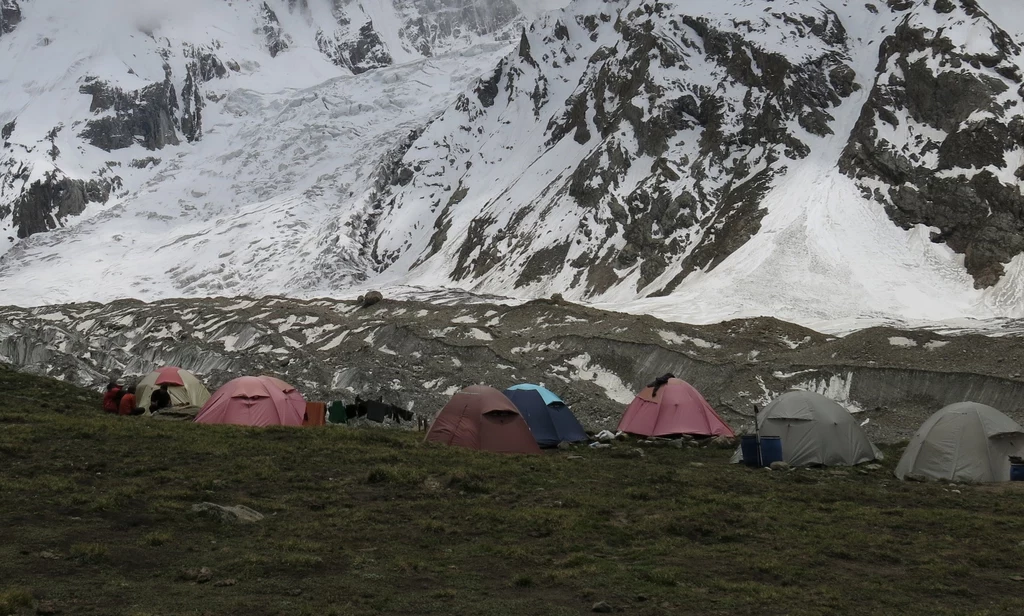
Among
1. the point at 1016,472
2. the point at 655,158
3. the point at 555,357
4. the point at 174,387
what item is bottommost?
the point at 174,387

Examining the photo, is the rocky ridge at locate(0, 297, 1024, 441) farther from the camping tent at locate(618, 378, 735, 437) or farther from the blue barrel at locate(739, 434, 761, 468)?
the blue barrel at locate(739, 434, 761, 468)

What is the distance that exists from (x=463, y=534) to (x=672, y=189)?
94.2 metres

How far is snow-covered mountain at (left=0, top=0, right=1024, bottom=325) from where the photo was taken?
282ft

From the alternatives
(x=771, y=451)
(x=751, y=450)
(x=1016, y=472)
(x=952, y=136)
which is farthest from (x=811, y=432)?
(x=952, y=136)

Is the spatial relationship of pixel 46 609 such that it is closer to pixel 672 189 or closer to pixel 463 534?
pixel 463 534

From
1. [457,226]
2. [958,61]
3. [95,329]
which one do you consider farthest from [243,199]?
[958,61]

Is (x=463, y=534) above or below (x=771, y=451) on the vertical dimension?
below

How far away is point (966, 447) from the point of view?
21906 millimetres

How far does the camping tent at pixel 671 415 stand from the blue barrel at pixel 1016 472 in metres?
9.80

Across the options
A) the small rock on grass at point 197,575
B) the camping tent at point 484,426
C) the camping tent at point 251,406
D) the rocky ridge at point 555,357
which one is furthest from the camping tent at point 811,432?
the small rock on grass at point 197,575

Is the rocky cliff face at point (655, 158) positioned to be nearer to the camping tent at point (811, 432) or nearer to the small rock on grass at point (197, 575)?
the camping tent at point (811, 432)

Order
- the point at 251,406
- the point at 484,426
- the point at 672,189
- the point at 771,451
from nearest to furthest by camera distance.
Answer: the point at 771,451 → the point at 484,426 → the point at 251,406 → the point at 672,189

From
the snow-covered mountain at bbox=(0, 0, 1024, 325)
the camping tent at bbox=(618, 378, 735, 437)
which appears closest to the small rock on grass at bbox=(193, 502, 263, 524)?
the camping tent at bbox=(618, 378, 735, 437)

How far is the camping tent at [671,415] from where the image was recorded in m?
30.2
